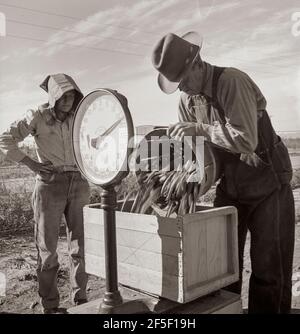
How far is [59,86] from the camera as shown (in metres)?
3.20

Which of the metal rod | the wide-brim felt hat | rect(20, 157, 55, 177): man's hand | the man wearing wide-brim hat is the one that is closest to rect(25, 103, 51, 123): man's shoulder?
rect(20, 157, 55, 177): man's hand

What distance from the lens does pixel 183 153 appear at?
2209 mm

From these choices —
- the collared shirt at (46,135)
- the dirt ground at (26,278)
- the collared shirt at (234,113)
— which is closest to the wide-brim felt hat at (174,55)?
the collared shirt at (234,113)

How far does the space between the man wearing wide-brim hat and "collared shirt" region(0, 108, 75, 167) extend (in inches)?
47.5

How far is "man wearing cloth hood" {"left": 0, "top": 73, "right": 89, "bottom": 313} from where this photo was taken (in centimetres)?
318

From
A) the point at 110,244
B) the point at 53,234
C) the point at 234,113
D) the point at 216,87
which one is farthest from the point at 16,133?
the point at 234,113

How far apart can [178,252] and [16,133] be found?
1982mm

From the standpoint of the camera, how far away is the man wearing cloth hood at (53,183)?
3.18 m

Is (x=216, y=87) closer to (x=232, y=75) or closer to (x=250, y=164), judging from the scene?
(x=232, y=75)

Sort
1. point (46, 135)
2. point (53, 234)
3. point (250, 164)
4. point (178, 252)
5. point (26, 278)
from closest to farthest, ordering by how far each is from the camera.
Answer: point (178, 252)
point (250, 164)
point (53, 234)
point (46, 135)
point (26, 278)

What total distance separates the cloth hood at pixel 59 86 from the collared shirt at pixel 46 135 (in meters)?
0.13
